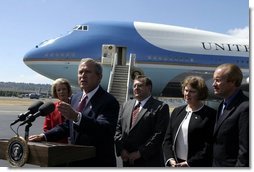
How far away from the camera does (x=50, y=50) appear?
1540cm

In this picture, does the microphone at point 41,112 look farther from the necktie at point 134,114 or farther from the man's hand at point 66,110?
the necktie at point 134,114

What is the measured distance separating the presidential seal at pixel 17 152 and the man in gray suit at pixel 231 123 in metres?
1.27

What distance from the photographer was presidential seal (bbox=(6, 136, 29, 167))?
211 centimetres

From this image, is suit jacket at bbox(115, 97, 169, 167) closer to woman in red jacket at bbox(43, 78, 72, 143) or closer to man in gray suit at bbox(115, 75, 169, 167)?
man in gray suit at bbox(115, 75, 169, 167)

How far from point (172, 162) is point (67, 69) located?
12684 mm

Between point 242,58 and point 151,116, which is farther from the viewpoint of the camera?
point 242,58

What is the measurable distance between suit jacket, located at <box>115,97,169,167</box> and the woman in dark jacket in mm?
371

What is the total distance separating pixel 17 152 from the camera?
2131mm

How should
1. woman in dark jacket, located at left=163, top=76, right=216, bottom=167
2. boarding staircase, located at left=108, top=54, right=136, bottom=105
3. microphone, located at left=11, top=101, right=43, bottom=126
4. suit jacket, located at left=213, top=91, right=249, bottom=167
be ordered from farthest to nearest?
boarding staircase, located at left=108, top=54, right=136, bottom=105 < woman in dark jacket, located at left=163, top=76, right=216, bottom=167 < suit jacket, located at left=213, top=91, right=249, bottom=167 < microphone, located at left=11, top=101, right=43, bottom=126

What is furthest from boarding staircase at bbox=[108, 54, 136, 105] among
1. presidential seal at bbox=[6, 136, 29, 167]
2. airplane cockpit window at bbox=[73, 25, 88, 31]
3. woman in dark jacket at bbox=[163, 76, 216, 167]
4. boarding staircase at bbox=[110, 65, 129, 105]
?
presidential seal at bbox=[6, 136, 29, 167]

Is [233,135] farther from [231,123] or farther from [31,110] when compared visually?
[31,110]

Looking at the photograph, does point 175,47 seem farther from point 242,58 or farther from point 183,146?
point 183,146

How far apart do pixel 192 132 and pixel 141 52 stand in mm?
12772

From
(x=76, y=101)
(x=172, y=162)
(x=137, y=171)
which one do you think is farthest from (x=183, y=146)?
(x=76, y=101)
